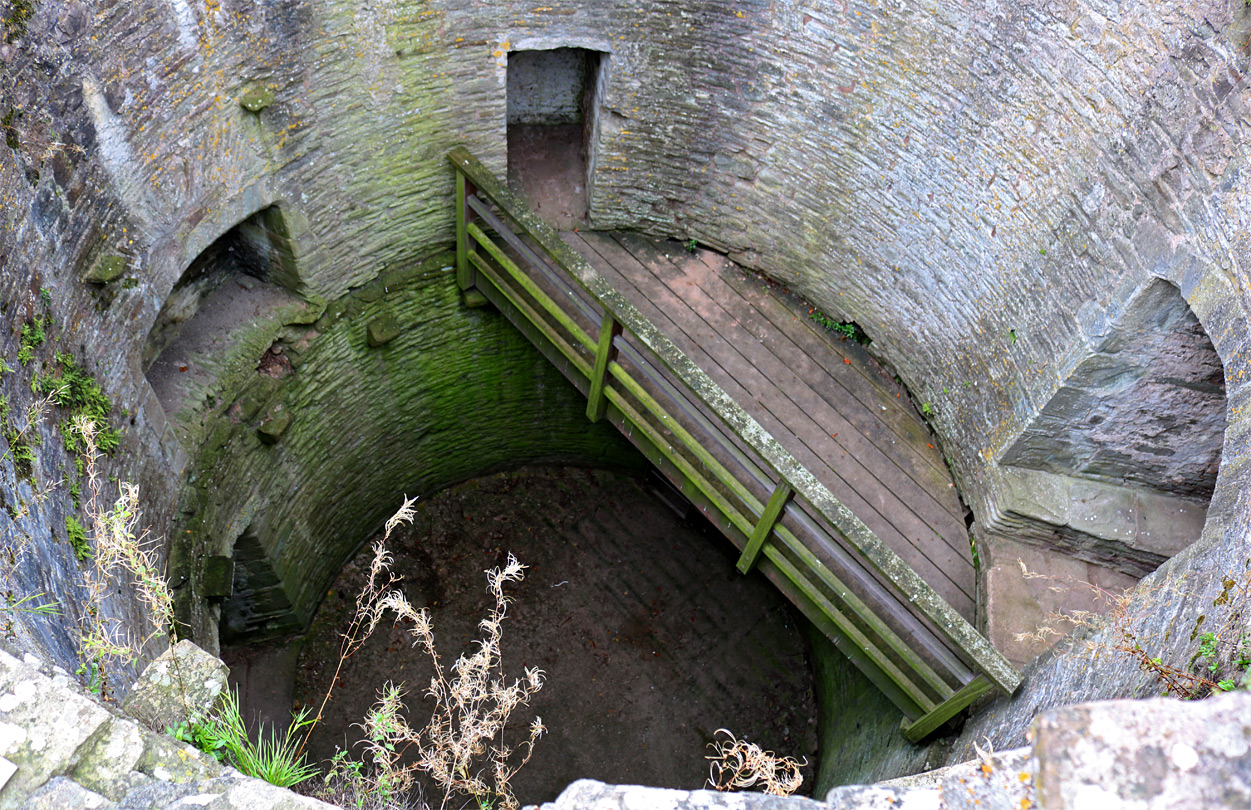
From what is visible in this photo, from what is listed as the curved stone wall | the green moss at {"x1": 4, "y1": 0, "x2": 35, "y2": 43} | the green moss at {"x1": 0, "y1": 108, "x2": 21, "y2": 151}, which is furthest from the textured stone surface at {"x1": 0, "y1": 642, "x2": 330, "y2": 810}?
the green moss at {"x1": 4, "y1": 0, "x2": 35, "y2": 43}

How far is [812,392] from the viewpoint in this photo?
221 inches

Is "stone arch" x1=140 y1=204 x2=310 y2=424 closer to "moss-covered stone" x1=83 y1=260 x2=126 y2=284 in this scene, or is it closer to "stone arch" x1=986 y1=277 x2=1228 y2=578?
"moss-covered stone" x1=83 y1=260 x2=126 y2=284

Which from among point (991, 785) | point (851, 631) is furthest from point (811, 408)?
point (991, 785)

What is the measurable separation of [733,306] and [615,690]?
126 inches

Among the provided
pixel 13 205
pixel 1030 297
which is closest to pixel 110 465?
pixel 13 205

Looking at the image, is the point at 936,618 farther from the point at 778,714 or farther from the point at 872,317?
the point at 778,714

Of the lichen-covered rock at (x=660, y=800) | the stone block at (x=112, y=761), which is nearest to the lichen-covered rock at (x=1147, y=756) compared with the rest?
the lichen-covered rock at (x=660, y=800)

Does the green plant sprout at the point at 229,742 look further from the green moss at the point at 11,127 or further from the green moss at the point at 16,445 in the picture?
the green moss at the point at 11,127

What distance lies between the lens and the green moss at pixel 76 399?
147 inches

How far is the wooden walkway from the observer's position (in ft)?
16.9

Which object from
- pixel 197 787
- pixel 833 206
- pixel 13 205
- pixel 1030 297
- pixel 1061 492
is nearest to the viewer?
pixel 197 787

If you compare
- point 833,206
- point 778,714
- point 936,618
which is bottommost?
point 936,618

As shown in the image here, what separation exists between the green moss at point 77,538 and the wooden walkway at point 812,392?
11.1 feet

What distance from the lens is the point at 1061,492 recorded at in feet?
16.0
